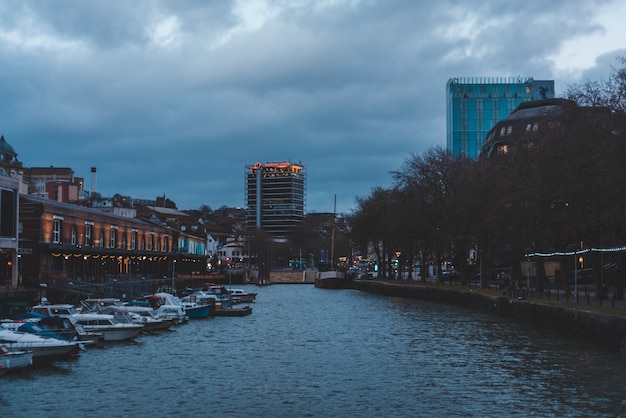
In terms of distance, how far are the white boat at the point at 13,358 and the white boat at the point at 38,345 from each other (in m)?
1.02

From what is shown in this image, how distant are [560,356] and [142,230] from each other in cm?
9432

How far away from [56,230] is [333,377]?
60.1 m

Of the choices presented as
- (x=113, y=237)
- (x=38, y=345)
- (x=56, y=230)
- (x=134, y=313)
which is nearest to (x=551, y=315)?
(x=134, y=313)

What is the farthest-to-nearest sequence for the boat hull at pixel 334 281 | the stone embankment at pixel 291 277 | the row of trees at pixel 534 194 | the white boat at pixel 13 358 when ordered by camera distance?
the stone embankment at pixel 291 277 → the boat hull at pixel 334 281 → the row of trees at pixel 534 194 → the white boat at pixel 13 358

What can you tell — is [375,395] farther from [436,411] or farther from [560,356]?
[560,356]

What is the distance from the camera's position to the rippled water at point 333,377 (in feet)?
101

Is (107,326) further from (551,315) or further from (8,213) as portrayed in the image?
(551,315)

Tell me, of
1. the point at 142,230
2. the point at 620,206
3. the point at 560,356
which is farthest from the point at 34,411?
the point at 142,230

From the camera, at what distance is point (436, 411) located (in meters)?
30.2

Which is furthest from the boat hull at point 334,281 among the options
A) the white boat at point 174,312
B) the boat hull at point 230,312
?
the white boat at point 174,312

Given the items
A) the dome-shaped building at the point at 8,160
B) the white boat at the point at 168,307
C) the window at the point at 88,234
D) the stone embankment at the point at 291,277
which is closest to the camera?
the white boat at the point at 168,307

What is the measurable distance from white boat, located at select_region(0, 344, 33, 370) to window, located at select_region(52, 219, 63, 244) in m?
52.3

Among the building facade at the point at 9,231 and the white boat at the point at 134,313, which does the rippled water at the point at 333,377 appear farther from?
the building facade at the point at 9,231

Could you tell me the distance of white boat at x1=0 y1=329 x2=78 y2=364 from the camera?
39.9m
